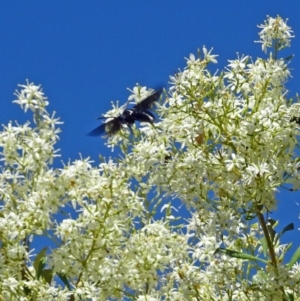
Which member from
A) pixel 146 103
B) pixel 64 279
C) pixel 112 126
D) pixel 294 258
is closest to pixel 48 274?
pixel 64 279

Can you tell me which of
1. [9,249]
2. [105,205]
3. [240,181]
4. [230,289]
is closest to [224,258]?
[230,289]

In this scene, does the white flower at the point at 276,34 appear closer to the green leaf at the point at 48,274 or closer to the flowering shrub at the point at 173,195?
the flowering shrub at the point at 173,195

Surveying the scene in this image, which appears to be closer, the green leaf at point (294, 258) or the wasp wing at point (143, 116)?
the green leaf at point (294, 258)

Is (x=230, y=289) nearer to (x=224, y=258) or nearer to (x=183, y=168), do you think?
(x=224, y=258)

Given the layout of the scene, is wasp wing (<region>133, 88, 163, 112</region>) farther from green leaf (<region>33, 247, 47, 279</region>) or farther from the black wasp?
green leaf (<region>33, 247, 47, 279</region>)

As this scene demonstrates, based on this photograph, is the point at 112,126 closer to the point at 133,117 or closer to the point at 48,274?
the point at 133,117

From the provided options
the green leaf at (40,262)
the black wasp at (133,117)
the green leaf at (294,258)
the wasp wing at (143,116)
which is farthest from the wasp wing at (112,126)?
the green leaf at (294,258)

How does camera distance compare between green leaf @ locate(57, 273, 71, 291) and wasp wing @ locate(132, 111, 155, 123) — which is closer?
green leaf @ locate(57, 273, 71, 291)

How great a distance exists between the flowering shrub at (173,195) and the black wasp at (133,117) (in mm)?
60

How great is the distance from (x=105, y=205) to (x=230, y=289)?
2.83ft

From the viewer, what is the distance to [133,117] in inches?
199

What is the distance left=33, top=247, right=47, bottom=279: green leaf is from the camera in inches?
180

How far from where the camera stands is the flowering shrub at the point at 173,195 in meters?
4.51

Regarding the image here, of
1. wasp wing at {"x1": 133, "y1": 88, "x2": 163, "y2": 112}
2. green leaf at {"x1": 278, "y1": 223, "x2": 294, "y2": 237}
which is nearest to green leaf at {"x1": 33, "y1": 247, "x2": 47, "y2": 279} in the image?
wasp wing at {"x1": 133, "y1": 88, "x2": 163, "y2": 112}
